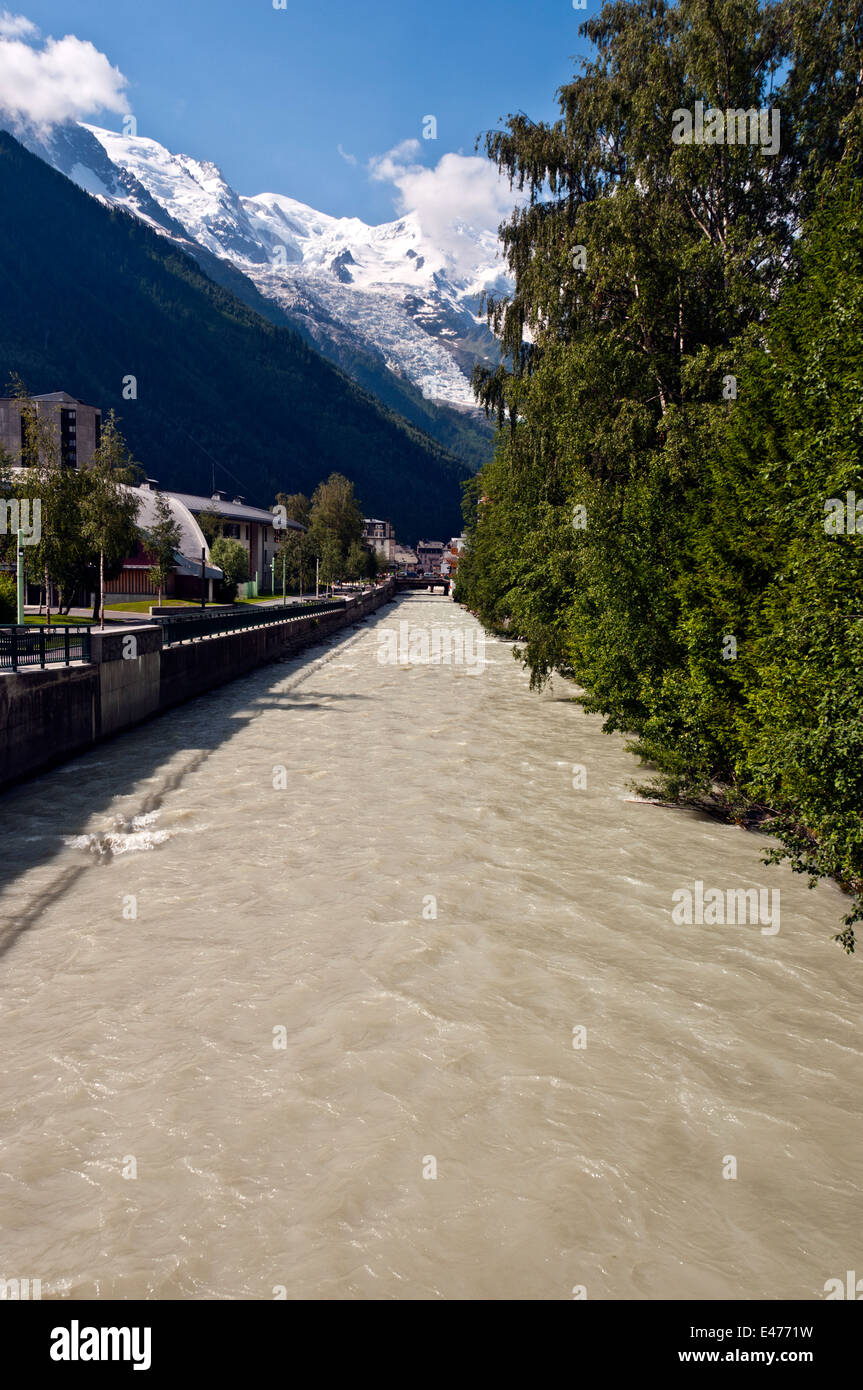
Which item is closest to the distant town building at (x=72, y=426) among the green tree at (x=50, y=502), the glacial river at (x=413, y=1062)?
the green tree at (x=50, y=502)

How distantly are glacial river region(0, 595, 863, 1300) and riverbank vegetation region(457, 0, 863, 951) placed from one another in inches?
59.4

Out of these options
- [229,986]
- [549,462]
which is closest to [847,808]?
[229,986]

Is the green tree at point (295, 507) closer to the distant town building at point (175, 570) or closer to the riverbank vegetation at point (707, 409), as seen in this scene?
the distant town building at point (175, 570)

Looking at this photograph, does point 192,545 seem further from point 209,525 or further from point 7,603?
point 7,603

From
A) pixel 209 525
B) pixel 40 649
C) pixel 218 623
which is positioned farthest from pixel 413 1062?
pixel 209 525

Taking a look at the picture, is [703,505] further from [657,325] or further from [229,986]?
[229,986]

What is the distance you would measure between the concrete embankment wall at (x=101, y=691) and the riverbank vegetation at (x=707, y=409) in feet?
31.2

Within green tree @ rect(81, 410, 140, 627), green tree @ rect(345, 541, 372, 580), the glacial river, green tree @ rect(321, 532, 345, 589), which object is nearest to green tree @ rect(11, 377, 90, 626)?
green tree @ rect(81, 410, 140, 627)

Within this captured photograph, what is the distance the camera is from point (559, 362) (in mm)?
19109

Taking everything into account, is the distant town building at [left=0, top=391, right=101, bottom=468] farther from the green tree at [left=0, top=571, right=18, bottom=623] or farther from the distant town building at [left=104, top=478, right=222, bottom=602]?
the green tree at [left=0, top=571, right=18, bottom=623]

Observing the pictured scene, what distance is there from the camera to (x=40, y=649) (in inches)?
614

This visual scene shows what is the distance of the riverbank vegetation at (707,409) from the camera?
26.1 feet

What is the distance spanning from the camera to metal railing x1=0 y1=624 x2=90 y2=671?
1484 cm

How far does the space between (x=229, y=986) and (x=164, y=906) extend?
226 cm
